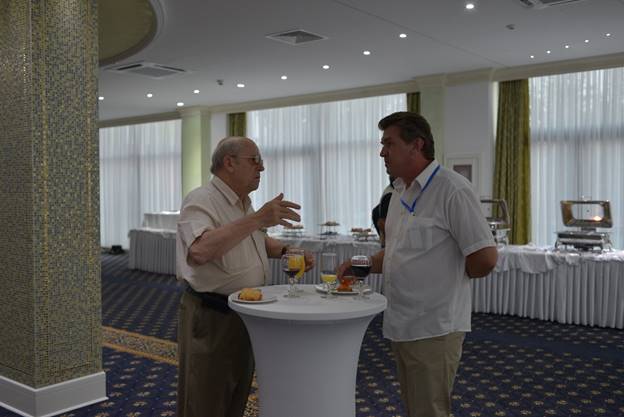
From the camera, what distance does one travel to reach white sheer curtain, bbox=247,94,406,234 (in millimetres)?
10867

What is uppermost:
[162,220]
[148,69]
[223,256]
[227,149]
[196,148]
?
[148,69]

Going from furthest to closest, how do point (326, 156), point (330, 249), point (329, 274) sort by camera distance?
1. point (326, 156)
2. point (330, 249)
3. point (329, 274)

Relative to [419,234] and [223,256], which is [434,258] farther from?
[223,256]

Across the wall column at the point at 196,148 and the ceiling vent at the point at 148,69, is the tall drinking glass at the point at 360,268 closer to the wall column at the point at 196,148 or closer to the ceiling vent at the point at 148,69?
the ceiling vent at the point at 148,69

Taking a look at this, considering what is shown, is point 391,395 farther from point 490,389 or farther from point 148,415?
point 148,415

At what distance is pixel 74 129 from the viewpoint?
12.8 ft

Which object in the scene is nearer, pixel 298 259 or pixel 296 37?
pixel 298 259

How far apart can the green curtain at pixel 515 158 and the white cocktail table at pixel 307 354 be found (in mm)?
7192

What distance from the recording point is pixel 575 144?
869cm

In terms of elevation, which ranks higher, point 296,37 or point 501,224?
point 296,37

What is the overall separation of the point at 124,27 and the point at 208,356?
485cm

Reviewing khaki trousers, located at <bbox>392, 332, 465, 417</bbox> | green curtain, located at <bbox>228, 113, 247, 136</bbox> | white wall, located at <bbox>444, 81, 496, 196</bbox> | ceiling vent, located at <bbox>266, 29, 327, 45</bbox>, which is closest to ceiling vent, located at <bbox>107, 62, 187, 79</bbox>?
ceiling vent, located at <bbox>266, 29, 327, 45</bbox>

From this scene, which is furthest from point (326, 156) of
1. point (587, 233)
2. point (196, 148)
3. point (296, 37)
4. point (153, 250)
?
point (587, 233)

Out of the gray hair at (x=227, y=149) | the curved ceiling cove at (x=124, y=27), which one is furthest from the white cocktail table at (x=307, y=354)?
the curved ceiling cove at (x=124, y=27)
